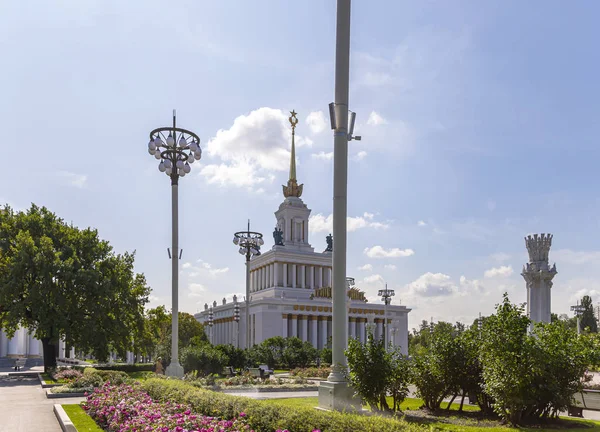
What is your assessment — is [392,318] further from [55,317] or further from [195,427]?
[195,427]

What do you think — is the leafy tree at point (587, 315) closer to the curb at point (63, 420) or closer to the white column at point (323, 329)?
the white column at point (323, 329)

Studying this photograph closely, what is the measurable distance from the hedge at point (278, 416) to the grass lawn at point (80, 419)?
1926mm

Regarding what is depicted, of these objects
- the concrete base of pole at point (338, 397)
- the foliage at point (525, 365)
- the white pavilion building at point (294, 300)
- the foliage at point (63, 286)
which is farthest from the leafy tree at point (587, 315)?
the concrete base of pole at point (338, 397)

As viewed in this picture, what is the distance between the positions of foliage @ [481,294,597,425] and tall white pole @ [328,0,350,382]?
348 centimetres

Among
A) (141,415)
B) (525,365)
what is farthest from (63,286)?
(525,365)

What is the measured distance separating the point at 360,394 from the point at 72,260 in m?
28.8

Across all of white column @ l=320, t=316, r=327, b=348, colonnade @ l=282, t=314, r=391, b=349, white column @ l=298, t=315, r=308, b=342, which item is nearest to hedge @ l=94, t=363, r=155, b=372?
colonnade @ l=282, t=314, r=391, b=349

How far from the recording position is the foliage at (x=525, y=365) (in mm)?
12219

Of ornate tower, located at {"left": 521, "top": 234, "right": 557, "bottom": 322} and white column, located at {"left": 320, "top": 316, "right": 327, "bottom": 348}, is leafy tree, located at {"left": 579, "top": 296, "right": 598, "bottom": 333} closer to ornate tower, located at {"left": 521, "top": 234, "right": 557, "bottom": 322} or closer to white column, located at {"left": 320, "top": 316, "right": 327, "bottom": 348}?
white column, located at {"left": 320, "top": 316, "right": 327, "bottom": 348}

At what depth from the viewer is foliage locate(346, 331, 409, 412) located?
42.7 ft

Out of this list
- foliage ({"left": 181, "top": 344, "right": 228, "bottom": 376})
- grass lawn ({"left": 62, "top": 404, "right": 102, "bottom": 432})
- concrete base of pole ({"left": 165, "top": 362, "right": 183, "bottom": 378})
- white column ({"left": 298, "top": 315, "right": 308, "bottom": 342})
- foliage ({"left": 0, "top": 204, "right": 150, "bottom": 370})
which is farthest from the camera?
white column ({"left": 298, "top": 315, "right": 308, "bottom": 342})

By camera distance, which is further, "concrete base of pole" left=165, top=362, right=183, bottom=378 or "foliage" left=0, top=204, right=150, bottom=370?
"foliage" left=0, top=204, right=150, bottom=370

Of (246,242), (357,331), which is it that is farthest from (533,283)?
(357,331)

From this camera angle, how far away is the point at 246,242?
44.2 m
